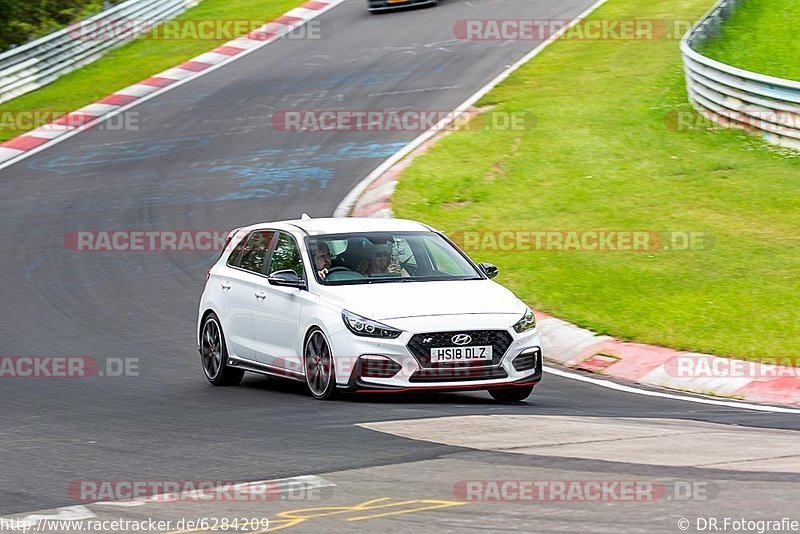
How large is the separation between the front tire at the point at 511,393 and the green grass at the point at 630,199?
2.58 meters

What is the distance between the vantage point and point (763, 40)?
30797mm

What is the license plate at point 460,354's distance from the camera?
1109 cm

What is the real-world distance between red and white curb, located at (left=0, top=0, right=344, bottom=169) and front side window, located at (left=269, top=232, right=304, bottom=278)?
14380 mm

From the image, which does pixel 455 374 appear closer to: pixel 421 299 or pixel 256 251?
pixel 421 299

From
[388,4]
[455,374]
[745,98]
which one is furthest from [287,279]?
[388,4]

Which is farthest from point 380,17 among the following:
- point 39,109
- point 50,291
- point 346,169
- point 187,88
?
point 50,291

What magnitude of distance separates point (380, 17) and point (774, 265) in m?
22.1

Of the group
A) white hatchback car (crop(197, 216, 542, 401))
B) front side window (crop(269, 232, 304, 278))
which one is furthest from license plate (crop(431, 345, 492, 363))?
front side window (crop(269, 232, 304, 278))

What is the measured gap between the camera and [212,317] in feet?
44.2

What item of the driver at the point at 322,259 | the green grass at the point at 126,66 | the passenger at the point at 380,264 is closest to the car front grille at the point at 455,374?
the passenger at the point at 380,264

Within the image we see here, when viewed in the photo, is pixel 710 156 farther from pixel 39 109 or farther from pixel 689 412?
pixel 39 109

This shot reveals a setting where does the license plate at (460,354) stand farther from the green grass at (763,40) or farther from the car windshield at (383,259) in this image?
the green grass at (763,40)

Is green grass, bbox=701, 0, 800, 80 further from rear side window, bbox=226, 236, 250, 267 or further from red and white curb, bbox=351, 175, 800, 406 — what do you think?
rear side window, bbox=226, 236, 250, 267

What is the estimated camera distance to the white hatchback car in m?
11.1
